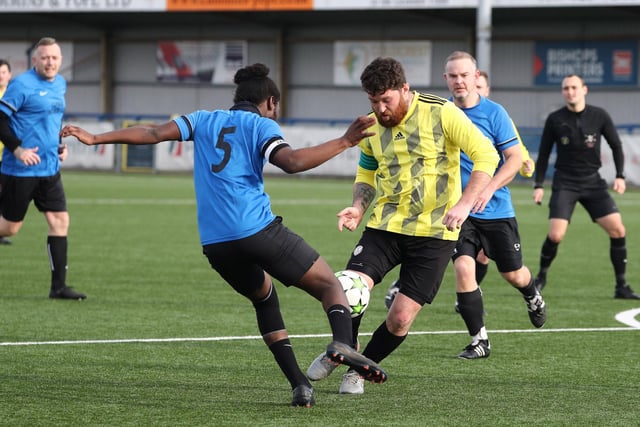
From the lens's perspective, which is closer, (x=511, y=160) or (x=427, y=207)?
(x=427, y=207)

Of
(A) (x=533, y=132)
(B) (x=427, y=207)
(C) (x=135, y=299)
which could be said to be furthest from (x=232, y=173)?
(A) (x=533, y=132)

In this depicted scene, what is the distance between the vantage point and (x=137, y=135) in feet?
20.6

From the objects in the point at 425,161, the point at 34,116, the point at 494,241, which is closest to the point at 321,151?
the point at 425,161

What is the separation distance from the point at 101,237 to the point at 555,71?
2361 centimetres

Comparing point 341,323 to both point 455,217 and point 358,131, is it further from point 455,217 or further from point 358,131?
point 358,131

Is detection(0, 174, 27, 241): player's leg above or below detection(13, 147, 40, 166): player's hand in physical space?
below

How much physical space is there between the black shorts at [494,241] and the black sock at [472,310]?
36 centimetres

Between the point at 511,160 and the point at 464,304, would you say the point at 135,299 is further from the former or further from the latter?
the point at 511,160

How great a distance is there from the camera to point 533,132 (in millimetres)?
32969

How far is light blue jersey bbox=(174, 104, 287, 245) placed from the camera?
6.12 meters

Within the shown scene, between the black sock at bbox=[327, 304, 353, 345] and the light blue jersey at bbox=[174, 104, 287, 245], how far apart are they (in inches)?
23.2

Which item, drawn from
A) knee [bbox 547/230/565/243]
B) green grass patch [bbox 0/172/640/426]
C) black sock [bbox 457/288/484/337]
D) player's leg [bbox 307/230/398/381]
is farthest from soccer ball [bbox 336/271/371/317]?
knee [bbox 547/230/565/243]

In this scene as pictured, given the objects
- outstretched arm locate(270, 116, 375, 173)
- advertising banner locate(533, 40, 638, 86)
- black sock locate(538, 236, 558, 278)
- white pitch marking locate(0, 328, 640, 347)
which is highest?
advertising banner locate(533, 40, 638, 86)

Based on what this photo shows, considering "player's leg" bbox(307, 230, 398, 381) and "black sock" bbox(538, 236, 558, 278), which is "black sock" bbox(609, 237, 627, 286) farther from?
"player's leg" bbox(307, 230, 398, 381)
